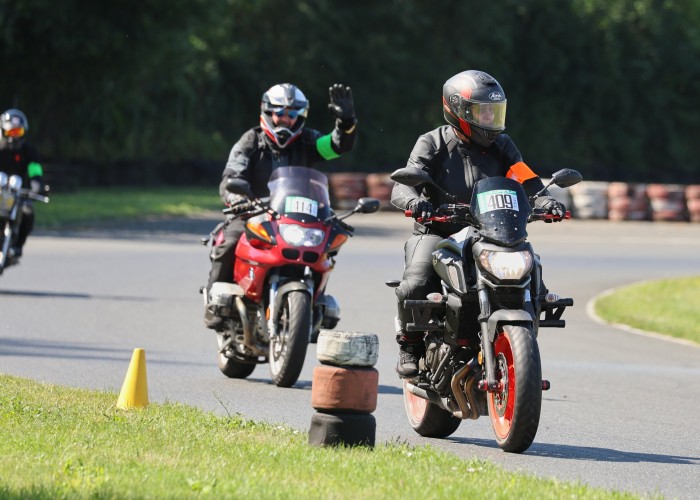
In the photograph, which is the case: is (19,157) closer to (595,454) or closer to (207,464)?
(595,454)

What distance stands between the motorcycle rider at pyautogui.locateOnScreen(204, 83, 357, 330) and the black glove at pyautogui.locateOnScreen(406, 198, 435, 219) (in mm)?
3566

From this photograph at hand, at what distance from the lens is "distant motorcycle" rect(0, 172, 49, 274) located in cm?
1827

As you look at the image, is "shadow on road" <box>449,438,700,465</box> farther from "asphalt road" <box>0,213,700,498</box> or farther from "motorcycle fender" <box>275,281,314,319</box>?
"motorcycle fender" <box>275,281,314,319</box>

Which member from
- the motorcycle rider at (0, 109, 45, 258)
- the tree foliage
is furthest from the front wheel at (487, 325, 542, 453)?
the tree foliage

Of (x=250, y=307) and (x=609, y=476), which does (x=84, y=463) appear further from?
(x=250, y=307)

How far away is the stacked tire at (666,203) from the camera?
40125 mm

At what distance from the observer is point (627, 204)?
131 feet

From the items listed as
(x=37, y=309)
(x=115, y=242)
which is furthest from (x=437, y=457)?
(x=115, y=242)

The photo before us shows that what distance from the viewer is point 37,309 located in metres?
16.0

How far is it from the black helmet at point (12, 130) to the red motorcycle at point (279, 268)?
7724mm

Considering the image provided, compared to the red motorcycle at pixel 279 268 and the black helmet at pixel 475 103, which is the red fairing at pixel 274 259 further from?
the black helmet at pixel 475 103

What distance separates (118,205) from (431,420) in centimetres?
2787

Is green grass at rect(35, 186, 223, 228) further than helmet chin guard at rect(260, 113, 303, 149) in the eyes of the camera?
Yes

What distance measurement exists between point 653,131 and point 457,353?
5892 cm
